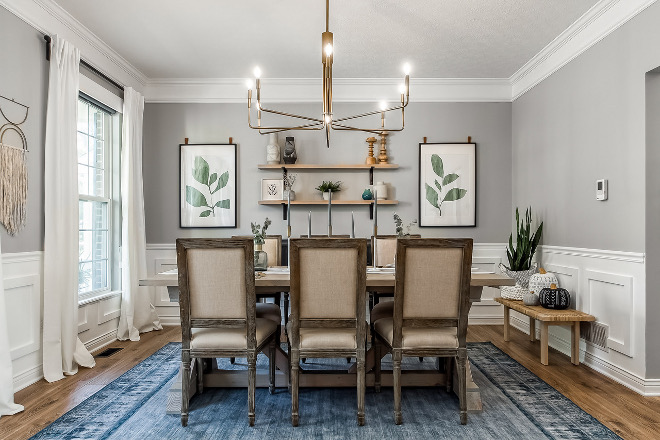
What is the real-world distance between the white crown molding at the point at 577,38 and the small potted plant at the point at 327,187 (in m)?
2.14

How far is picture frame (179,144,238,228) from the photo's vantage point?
5.12 meters

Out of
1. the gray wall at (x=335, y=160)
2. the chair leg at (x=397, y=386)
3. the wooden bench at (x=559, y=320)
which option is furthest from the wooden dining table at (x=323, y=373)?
the gray wall at (x=335, y=160)

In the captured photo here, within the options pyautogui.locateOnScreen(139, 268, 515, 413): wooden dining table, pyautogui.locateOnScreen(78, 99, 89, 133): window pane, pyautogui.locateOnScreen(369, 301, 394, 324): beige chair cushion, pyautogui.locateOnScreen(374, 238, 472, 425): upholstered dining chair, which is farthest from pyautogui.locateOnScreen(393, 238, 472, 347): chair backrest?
pyautogui.locateOnScreen(78, 99, 89, 133): window pane

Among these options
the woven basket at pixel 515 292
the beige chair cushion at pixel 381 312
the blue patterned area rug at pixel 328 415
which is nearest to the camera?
the blue patterned area rug at pixel 328 415

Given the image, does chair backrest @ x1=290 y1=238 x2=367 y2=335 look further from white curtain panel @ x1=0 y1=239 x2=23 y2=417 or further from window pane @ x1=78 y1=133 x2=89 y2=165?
window pane @ x1=78 y1=133 x2=89 y2=165

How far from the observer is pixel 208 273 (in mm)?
2473

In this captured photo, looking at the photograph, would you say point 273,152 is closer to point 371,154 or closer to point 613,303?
point 371,154

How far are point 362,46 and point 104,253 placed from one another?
9.94 feet

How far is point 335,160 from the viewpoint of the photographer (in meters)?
5.16

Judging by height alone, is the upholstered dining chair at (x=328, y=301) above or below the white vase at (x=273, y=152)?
below

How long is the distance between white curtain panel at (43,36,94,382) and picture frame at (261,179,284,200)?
193 centimetres

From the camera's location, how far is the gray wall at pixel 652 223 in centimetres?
296

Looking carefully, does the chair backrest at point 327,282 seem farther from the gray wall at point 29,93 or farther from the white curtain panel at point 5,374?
the gray wall at point 29,93

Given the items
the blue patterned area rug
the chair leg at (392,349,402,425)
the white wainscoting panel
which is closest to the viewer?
the blue patterned area rug
